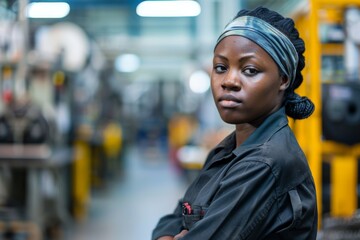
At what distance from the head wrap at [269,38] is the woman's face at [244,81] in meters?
0.01

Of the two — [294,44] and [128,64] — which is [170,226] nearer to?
[294,44]

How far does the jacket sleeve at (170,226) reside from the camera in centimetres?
166

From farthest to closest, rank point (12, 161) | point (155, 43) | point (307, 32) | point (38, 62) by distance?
point (155, 43) < point (38, 62) < point (12, 161) < point (307, 32)

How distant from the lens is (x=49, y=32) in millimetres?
6613

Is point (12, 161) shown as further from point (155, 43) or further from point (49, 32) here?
point (155, 43)

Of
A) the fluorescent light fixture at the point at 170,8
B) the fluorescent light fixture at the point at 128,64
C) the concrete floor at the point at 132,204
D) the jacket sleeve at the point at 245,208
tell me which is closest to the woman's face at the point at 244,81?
the jacket sleeve at the point at 245,208

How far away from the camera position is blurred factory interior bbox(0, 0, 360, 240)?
12.0 ft

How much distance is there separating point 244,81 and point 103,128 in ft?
26.3

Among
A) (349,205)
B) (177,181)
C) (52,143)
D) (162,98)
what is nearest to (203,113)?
(177,181)

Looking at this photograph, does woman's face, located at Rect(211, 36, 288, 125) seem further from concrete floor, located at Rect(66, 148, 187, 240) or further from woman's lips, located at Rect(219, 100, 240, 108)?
concrete floor, located at Rect(66, 148, 187, 240)

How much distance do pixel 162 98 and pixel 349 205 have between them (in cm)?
1591

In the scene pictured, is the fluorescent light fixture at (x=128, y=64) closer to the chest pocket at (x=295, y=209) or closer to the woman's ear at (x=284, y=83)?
the woman's ear at (x=284, y=83)

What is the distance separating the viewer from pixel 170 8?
8.89 m

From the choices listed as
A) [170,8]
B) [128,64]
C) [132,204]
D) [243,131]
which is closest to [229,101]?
[243,131]
